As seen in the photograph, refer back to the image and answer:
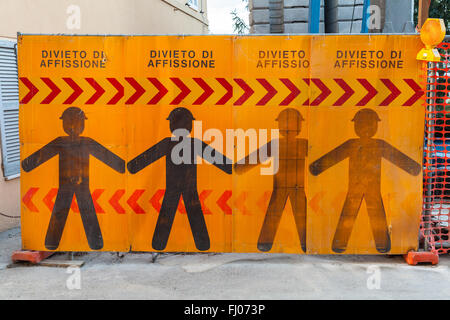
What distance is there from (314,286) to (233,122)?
6.75 ft

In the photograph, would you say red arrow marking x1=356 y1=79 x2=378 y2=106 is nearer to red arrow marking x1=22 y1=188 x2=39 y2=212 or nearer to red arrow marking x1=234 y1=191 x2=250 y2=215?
red arrow marking x1=234 y1=191 x2=250 y2=215

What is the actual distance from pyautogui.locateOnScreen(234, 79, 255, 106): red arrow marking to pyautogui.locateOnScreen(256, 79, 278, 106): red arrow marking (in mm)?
142

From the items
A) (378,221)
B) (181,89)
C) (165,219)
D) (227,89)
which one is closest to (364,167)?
(378,221)

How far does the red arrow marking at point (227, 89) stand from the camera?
5465 mm

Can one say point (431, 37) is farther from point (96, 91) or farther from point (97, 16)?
point (97, 16)

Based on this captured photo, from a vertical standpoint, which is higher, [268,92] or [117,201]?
[268,92]

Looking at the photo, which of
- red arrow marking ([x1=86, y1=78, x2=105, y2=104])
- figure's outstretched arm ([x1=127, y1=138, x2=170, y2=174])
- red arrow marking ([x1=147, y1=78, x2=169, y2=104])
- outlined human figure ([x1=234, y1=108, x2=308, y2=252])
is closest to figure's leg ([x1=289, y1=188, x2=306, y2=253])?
outlined human figure ([x1=234, y1=108, x2=308, y2=252])

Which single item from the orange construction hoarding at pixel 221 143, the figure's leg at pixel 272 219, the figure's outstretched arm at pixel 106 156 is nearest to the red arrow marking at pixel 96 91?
the orange construction hoarding at pixel 221 143

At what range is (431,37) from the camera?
521 centimetres

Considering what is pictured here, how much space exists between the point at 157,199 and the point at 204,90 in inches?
56.0

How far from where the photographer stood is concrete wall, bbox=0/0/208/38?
750 centimetres

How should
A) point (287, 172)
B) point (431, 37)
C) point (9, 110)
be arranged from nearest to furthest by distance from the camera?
point (431, 37) < point (287, 172) < point (9, 110)

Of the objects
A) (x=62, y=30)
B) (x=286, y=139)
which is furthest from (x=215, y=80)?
(x=62, y=30)

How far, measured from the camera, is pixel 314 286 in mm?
4977
